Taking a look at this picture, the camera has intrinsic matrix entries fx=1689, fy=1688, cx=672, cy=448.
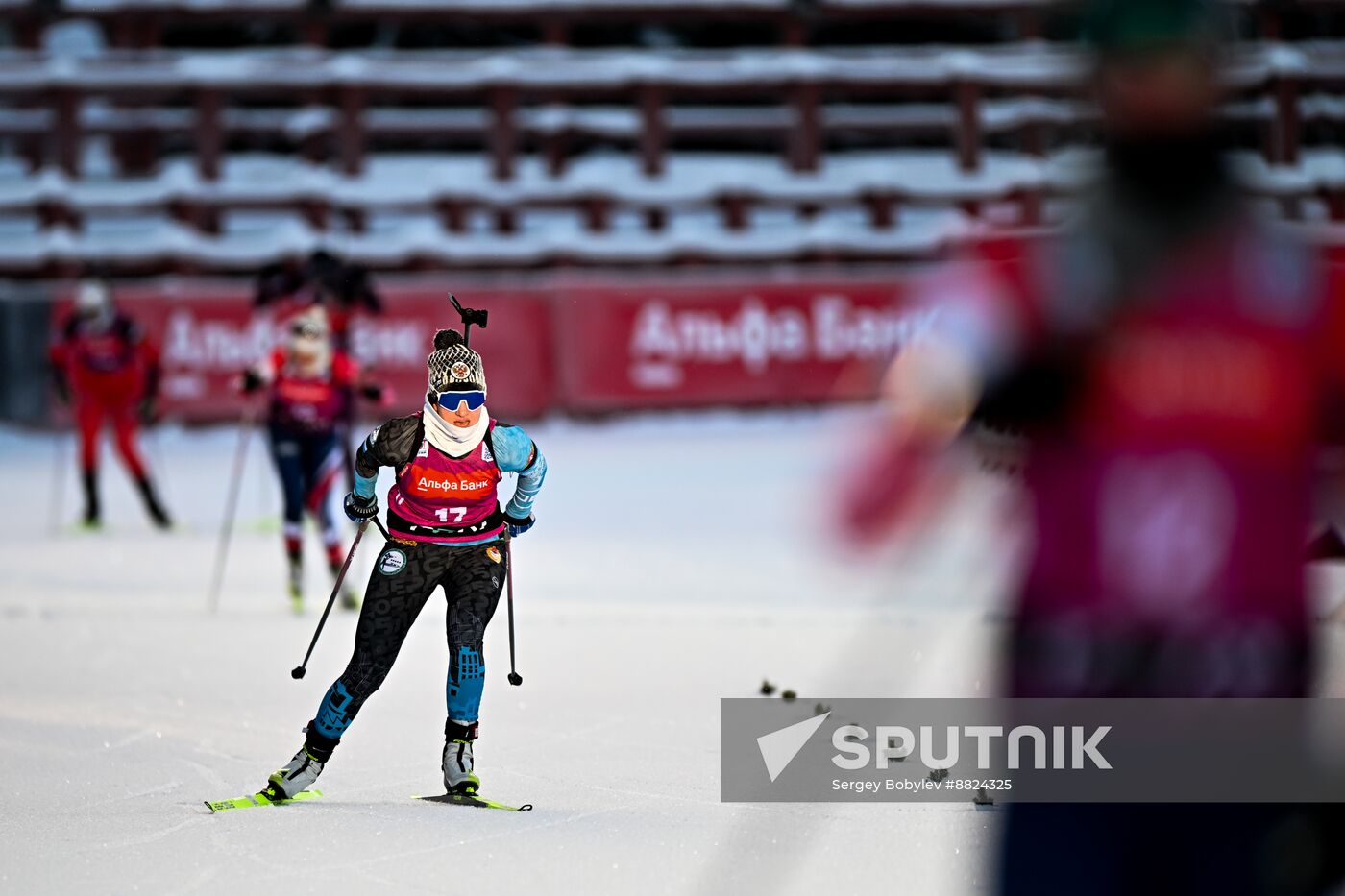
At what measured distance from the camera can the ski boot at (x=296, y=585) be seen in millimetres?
8406

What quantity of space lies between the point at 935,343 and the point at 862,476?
21 cm

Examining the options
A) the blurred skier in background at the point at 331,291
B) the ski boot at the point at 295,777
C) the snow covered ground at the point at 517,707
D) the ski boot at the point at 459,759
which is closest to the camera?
the snow covered ground at the point at 517,707

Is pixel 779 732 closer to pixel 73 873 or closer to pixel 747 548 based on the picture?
pixel 73 873

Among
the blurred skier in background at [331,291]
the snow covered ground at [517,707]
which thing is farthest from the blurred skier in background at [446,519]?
the blurred skier in background at [331,291]

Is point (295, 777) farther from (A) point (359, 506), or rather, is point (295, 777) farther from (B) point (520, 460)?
(B) point (520, 460)

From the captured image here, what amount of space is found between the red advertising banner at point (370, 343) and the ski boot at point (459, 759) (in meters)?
12.8

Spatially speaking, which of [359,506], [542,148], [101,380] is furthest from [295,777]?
[542,148]

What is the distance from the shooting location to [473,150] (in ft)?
81.6

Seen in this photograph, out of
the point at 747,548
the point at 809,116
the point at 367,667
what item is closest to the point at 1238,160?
the point at 367,667

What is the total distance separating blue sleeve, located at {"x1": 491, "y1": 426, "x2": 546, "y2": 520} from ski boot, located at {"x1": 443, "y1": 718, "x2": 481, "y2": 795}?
603 mm

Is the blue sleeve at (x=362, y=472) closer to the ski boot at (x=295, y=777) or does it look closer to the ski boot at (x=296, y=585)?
the ski boot at (x=295, y=777)

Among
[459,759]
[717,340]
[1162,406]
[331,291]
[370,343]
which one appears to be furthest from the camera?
[717,340]

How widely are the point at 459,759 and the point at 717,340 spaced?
13478 mm

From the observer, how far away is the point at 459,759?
14.3 feet
